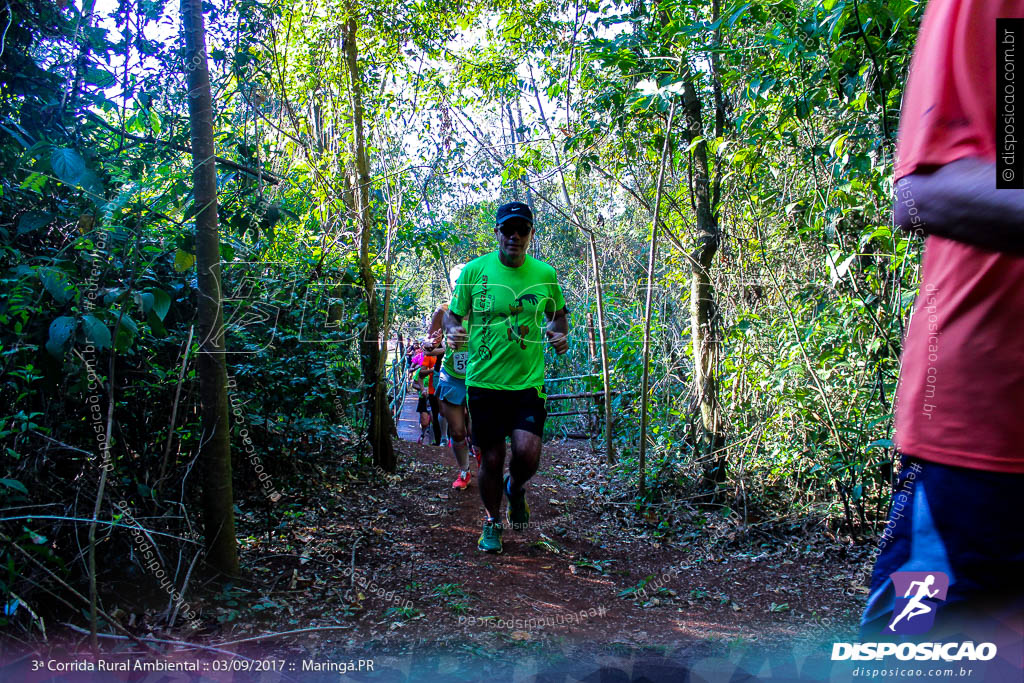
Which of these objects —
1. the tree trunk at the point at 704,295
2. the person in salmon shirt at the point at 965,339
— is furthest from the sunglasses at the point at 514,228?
the person in salmon shirt at the point at 965,339

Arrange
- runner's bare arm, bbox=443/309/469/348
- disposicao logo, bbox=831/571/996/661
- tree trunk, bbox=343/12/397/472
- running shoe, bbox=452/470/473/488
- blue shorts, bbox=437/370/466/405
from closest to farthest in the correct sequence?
1. disposicao logo, bbox=831/571/996/661
2. runner's bare arm, bbox=443/309/469/348
3. running shoe, bbox=452/470/473/488
4. blue shorts, bbox=437/370/466/405
5. tree trunk, bbox=343/12/397/472

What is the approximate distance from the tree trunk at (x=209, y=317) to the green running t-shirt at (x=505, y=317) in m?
1.70

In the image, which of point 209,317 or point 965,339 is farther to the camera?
point 209,317

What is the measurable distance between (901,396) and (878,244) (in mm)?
3374

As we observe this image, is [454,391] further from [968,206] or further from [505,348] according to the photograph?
[968,206]

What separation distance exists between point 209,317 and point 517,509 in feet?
7.84

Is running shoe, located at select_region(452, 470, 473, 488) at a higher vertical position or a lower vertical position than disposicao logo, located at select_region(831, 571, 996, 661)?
lower

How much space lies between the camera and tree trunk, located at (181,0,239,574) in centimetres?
299

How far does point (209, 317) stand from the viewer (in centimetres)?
308

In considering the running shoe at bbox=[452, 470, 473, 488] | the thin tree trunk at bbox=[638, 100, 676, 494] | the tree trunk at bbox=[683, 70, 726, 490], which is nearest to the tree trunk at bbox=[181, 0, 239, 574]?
the running shoe at bbox=[452, 470, 473, 488]

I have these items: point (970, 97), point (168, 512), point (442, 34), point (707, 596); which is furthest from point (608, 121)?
point (970, 97)

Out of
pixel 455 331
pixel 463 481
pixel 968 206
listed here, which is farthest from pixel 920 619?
pixel 463 481

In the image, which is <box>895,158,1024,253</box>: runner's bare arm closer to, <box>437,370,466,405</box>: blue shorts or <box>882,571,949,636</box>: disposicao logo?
<box>882,571,949,636</box>: disposicao logo

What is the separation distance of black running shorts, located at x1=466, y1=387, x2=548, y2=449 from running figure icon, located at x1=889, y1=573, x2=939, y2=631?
313 centimetres
